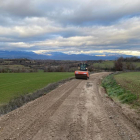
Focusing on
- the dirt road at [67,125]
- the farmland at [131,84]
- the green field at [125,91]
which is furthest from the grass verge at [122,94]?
the dirt road at [67,125]

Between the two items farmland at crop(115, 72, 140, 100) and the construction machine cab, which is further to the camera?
the construction machine cab

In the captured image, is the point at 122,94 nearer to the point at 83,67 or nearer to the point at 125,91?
the point at 125,91

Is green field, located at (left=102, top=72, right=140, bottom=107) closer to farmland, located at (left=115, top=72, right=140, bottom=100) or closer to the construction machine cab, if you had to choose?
farmland, located at (left=115, top=72, right=140, bottom=100)

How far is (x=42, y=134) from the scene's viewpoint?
5.23 m

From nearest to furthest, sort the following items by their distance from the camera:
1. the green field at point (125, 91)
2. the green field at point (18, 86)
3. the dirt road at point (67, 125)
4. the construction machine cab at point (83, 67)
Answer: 1. the dirt road at point (67, 125)
2. the green field at point (125, 91)
3. the green field at point (18, 86)
4. the construction machine cab at point (83, 67)

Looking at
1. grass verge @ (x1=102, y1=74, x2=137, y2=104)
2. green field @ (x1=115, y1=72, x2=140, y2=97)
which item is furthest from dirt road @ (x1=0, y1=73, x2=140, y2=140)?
green field @ (x1=115, y1=72, x2=140, y2=97)

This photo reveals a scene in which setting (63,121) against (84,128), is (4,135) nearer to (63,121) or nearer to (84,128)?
(63,121)

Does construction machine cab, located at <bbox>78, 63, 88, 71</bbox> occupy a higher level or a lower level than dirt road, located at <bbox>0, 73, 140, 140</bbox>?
higher

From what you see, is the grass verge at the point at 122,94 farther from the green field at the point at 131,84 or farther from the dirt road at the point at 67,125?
the dirt road at the point at 67,125

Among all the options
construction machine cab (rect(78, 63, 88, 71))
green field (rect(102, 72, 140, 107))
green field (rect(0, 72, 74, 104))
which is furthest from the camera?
construction machine cab (rect(78, 63, 88, 71))

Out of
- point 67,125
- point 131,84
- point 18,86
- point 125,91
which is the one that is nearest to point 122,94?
point 125,91

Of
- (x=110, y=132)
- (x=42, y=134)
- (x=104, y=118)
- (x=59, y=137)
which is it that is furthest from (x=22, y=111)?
(x=110, y=132)

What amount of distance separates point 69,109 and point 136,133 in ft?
12.8

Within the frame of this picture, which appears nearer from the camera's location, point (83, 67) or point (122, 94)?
point (122, 94)
